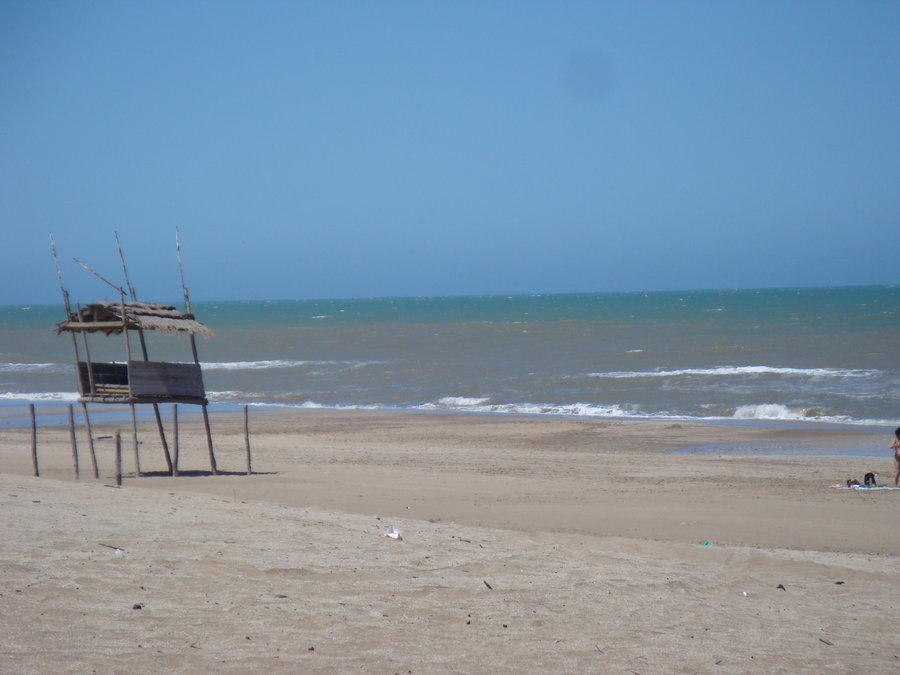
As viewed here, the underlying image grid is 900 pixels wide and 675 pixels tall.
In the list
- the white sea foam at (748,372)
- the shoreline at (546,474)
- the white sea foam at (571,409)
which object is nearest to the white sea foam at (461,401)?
the white sea foam at (571,409)

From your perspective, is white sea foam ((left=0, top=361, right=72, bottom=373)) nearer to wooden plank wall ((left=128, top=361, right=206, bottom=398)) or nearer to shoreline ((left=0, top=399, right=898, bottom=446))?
shoreline ((left=0, top=399, right=898, bottom=446))

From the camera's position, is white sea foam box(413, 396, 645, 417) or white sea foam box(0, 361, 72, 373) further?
white sea foam box(0, 361, 72, 373)

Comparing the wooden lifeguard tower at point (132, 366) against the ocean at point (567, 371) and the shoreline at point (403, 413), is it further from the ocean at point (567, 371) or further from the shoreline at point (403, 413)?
the ocean at point (567, 371)

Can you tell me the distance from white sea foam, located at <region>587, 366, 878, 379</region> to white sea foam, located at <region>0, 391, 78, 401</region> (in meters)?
18.5

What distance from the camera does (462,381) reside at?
33.8 m

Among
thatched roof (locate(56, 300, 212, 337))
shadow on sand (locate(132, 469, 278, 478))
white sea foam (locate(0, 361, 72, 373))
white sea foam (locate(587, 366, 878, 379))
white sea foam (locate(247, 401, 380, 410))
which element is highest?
thatched roof (locate(56, 300, 212, 337))

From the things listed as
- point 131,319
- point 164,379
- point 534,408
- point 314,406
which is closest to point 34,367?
point 314,406

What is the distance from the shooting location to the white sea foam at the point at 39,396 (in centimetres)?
3153

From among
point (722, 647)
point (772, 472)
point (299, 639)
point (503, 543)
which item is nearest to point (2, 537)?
point (299, 639)

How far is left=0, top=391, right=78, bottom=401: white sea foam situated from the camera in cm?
3153

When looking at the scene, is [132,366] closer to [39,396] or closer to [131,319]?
[131,319]

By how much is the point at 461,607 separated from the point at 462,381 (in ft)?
88.7

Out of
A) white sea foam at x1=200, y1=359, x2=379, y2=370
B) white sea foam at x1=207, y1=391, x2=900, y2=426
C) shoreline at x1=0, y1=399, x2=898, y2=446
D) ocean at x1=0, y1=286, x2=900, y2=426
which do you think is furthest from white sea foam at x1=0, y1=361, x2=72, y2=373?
white sea foam at x1=207, y1=391, x2=900, y2=426

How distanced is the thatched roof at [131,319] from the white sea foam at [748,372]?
21289mm
